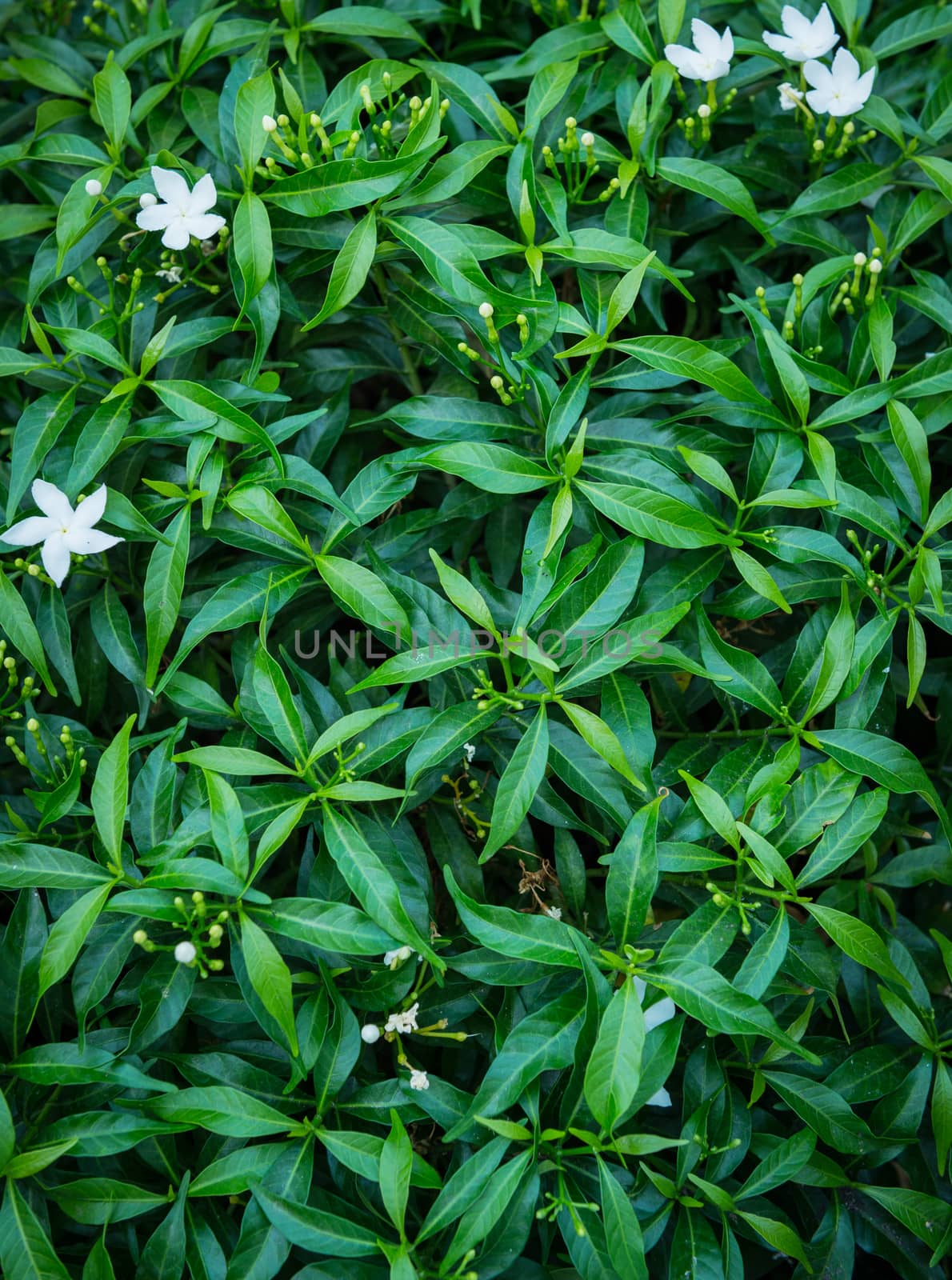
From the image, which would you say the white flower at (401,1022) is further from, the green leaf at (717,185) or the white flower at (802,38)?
the white flower at (802,38)

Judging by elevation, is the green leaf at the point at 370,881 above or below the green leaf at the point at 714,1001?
above

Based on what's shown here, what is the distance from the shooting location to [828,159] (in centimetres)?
178

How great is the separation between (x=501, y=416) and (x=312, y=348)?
452mm

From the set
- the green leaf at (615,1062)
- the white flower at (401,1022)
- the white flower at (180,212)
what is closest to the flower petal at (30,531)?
the white flower at (180,212)

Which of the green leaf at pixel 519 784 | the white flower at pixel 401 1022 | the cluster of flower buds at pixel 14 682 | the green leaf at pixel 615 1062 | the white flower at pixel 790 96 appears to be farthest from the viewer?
the white flower at pixel 790 96

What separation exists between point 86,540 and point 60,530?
0.20 ft

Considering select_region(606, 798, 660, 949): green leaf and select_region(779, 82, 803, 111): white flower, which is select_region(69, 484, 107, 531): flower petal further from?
select_region(779, 82, 803, 111): white flower

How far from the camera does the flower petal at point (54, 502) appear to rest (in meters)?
1.47

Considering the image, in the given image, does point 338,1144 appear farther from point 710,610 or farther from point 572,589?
point 710,610

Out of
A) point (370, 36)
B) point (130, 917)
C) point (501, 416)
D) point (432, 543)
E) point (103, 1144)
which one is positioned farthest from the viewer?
point (370, 36)

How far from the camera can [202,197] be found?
1530mm

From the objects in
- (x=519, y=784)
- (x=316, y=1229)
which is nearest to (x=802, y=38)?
(x=519, y=784)

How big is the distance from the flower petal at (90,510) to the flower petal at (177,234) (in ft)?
1.28

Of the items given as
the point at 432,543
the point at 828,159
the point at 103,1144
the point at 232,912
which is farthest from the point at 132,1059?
the point at 828,159
